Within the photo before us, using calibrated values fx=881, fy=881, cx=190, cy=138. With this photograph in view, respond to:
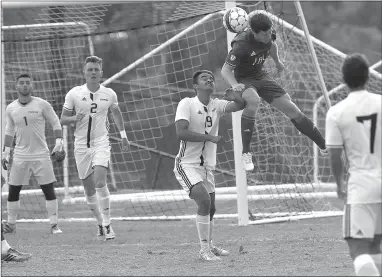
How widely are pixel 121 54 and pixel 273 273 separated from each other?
14499 millimetres

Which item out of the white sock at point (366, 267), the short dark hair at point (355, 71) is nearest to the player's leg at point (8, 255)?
the white sock at point (366, 267)

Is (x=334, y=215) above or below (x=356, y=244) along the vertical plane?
below

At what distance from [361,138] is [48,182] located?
703 centimetres

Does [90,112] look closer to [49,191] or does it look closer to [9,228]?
[49,191]

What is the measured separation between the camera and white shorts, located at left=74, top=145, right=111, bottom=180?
1115cm

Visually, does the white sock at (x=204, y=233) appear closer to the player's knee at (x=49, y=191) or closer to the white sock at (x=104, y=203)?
the white sock at (x=104, y=203)

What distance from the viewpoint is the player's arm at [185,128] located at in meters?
8.72

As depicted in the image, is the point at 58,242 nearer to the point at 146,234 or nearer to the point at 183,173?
the point at 146,234

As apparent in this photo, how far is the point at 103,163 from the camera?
36.5 ft

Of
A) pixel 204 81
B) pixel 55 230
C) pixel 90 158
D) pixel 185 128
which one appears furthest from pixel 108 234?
pixel 204 81

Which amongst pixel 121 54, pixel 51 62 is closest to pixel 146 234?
pixel 51 62

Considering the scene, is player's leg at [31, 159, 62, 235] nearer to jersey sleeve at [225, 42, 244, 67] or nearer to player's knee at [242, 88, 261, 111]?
player's knee at [242, 88, 261, 111]

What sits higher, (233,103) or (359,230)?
(233,103)

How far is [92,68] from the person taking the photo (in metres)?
11.3
